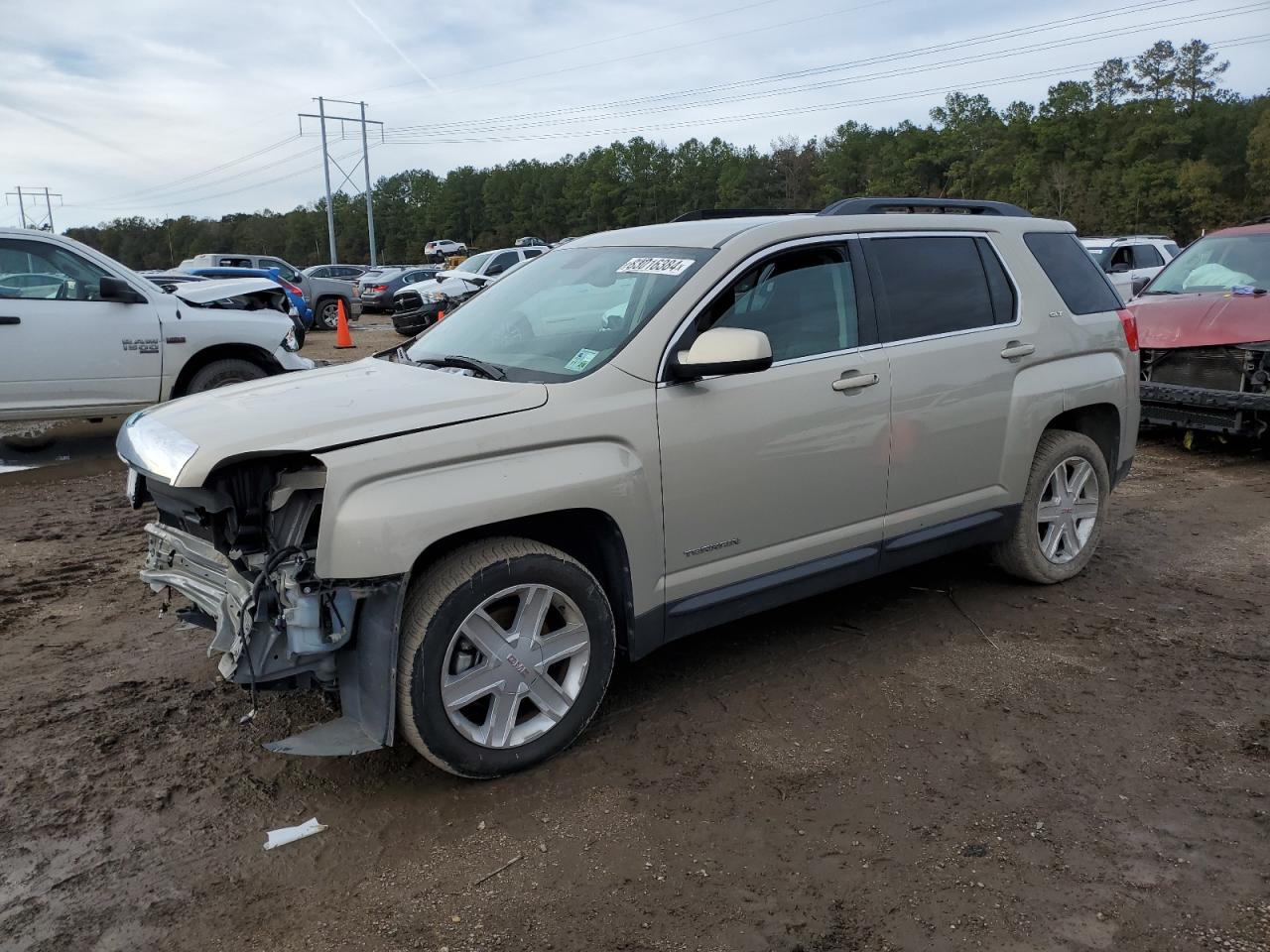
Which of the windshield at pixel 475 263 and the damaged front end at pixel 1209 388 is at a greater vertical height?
the windshield at pixel 475 263

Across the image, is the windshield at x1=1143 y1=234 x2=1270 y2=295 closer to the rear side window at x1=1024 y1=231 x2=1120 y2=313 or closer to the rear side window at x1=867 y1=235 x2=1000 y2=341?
the rear side window at x1=1024 y1=231 x2=1120 y2=313

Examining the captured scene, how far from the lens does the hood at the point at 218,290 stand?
32.4 feet

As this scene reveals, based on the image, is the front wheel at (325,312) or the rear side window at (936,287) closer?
the rear side window at (936,287)

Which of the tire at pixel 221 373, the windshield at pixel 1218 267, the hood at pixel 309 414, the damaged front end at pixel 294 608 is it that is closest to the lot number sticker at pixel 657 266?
the hood at pixel 309 414

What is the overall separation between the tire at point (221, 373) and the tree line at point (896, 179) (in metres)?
23.8

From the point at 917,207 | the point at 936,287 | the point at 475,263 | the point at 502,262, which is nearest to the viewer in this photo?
the point at 936,287

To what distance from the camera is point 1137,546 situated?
5.99 meters

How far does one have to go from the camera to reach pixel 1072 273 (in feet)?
Answer: 16.8

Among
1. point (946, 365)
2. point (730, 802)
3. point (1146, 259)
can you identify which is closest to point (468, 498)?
point (730, 802)

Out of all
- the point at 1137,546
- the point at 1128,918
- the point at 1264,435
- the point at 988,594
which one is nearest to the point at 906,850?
the point at 1128,918

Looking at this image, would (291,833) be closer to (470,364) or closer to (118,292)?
(470,364)

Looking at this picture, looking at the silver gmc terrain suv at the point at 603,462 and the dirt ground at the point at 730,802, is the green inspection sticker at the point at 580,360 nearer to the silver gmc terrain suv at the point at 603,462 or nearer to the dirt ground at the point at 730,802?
the silver gmc terrain suv at the point at 603,462

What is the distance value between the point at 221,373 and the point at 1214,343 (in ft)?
27.1

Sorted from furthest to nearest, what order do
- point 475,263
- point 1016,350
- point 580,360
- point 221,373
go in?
1. point 475,263
2. point 221,373
3. point 1016,350
4. point 580,360
